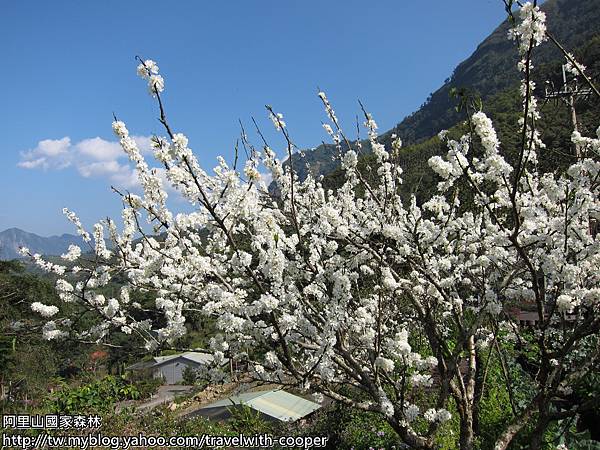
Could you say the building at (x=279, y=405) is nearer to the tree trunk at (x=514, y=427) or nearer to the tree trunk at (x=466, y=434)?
the tree trunk at (x=466, y=434)

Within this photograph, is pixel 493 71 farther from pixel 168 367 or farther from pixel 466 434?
pixel 466 434

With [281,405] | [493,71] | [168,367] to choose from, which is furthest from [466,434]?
[493,71]

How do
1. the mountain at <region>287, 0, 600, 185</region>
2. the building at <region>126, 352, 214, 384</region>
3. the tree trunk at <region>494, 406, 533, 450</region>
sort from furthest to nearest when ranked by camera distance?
the mountain at <region>287, 0, 600, 185</region> → the building at <region>126, 352, 214, 384</region> → the tree trunk at <region>494, 406, 533, 450</region>

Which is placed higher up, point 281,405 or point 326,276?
point 326,276

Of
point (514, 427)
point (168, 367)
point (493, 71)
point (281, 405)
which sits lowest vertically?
point (281, 405)

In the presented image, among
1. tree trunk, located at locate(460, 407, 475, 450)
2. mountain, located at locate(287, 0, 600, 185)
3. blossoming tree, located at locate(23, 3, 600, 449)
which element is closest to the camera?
blossoming tree, located at locate(23, 3, 600, 449)

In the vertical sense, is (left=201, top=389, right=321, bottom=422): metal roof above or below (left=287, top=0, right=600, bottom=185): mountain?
below

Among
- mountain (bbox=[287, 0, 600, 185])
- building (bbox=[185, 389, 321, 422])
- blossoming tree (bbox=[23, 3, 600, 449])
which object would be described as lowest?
building (bbox=[185, 389, 321, 422])

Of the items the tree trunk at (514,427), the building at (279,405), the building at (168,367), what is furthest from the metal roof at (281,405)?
the building at (168,367)

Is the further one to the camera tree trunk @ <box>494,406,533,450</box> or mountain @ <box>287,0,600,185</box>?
mountain @ <box>287,0,600,185</box>

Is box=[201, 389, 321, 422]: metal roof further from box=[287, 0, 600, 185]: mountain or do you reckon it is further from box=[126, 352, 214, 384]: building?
box=[287, 0, 600, 185]: mountain

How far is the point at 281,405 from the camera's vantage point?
11594 millimetres

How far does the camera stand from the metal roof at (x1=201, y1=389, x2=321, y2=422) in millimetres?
10914

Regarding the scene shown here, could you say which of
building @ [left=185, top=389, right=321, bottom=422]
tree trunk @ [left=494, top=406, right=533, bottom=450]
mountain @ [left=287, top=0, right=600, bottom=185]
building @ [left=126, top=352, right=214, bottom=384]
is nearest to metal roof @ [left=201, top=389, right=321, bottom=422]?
building @ [left=185, top=389, right=321, bottom=422]
